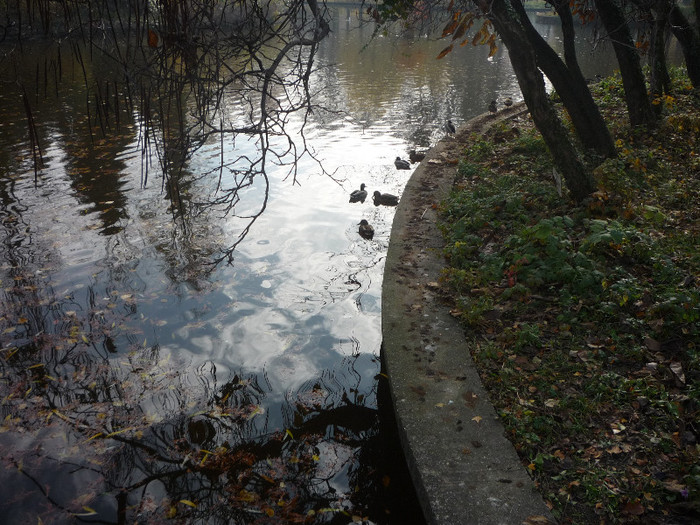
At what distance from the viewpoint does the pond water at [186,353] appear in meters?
3.57

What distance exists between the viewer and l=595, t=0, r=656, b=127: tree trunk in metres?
8.16

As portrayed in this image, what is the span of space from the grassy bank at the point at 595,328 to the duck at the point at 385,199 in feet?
5.02

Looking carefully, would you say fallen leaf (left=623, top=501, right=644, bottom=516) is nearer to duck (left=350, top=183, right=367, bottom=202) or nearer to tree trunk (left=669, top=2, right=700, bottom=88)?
duck (left=350, top=183, right=367, bottom=202)

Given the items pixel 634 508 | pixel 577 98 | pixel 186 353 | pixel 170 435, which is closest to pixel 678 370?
pixel 634 508

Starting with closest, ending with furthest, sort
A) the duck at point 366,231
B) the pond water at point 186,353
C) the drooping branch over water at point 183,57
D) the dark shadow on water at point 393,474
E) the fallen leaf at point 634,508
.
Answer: the drooping branch over water at point 183,57
the fallen leaf at point 634,508
the dark shadow on water at point 393,474
the pond water at point 186,353
the duck at point 366,231

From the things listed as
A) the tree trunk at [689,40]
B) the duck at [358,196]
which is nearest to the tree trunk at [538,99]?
the duck at [358,196]

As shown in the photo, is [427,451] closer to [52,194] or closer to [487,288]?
[487,288]

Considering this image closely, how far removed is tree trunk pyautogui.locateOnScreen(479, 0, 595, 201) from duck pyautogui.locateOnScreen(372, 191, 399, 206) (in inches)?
110

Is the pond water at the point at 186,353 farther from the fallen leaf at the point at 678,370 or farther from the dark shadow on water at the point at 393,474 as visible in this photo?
the fallen leaf at the point at 678,370

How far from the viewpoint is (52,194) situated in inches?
334

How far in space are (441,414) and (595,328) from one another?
59.9 inches

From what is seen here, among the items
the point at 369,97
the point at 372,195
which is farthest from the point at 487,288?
the point at 369,97

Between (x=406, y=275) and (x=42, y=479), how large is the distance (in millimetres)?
3412

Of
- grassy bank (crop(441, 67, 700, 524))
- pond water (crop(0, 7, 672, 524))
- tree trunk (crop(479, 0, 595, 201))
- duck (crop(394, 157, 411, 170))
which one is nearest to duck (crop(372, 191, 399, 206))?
pond water (crop(0, 7, 672, 524))
